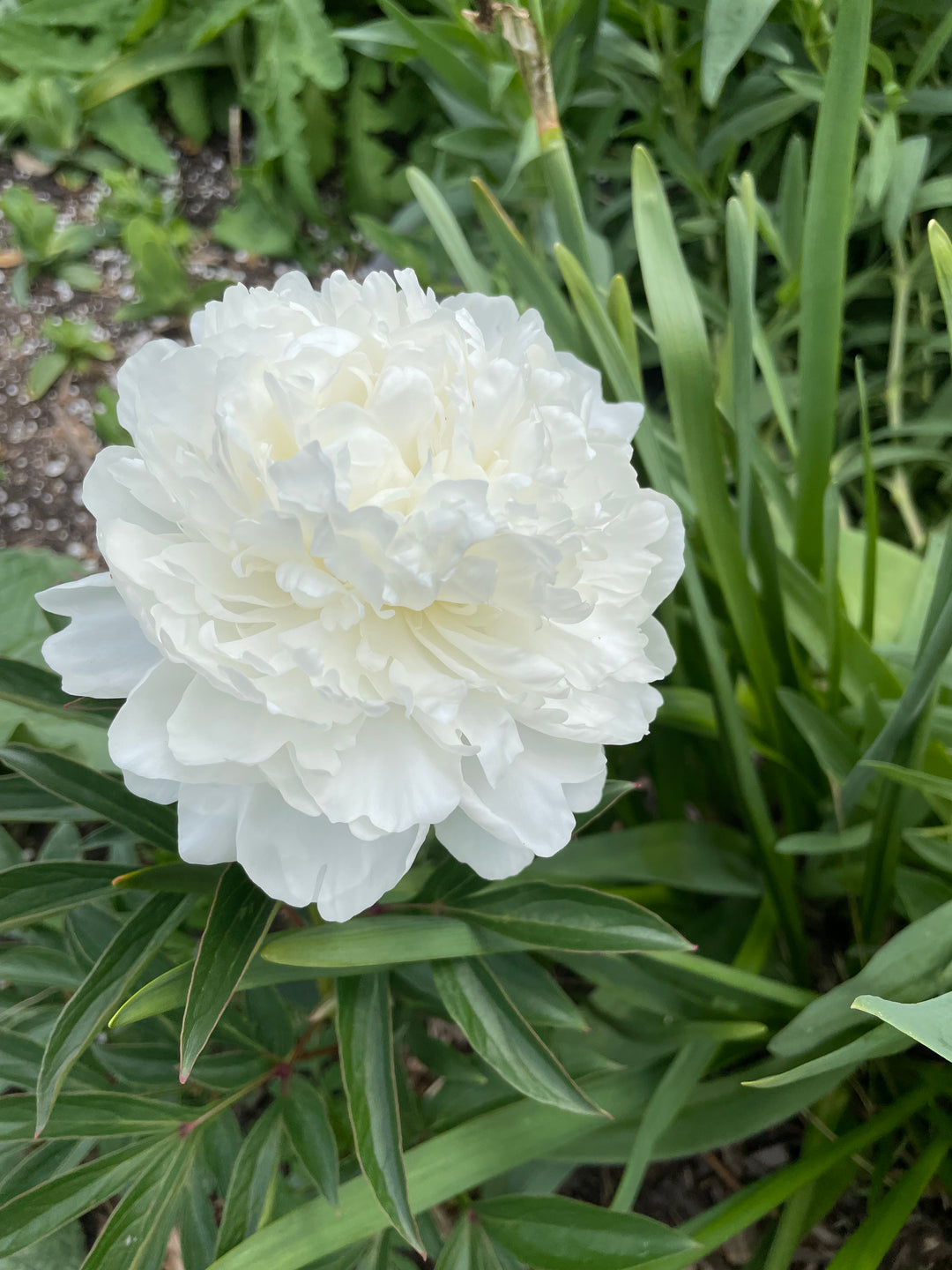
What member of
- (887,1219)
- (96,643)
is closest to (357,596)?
(96,643)

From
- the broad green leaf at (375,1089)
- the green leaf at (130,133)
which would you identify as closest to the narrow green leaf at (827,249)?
the broad green leaf at (375,1089)

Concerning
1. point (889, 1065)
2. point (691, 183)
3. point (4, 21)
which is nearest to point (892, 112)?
point (691, 183)

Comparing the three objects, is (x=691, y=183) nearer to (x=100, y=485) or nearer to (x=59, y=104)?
(x=100, y=485)

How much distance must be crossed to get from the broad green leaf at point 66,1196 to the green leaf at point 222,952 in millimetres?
107

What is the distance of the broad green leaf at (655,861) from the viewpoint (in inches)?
28.3

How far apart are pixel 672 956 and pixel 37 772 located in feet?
1.27

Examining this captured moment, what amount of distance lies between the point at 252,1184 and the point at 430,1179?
0.11 metres

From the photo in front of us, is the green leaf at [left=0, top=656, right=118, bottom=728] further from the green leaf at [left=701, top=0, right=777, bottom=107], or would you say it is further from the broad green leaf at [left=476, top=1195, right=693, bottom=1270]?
the green leaf at [left=701, top=0, right=777, bottom=107]

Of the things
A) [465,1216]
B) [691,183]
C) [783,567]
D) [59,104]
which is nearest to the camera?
[465,1216]

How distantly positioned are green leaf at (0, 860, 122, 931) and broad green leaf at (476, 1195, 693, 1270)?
1.05ft

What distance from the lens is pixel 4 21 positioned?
1427mm

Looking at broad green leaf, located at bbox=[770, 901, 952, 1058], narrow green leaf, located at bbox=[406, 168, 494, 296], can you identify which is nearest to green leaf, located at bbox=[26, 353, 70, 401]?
narrow green leaf, located at bbox=[406, 168, 494, 296]

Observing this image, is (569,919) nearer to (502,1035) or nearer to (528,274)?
(502,1035)

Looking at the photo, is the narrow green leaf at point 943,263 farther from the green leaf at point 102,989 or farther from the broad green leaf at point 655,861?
the green leaf at point 102,989
